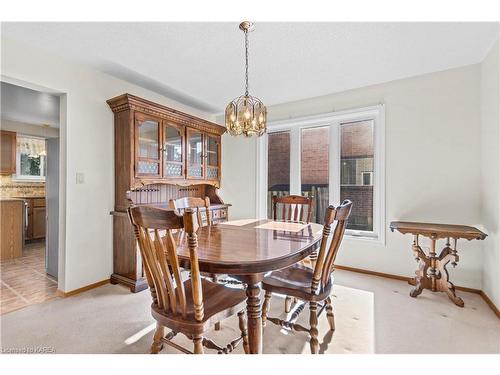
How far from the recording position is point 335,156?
350 centimetres

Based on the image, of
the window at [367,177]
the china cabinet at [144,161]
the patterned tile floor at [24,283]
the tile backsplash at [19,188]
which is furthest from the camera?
the tile backsplash at [19,188]

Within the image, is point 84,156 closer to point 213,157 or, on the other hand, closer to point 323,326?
point 213,157

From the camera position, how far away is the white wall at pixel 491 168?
2189 mm

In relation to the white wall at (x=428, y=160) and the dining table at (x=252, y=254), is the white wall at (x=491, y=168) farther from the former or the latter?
the dining table at (x=252, y=254)

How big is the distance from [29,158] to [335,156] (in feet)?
18.8

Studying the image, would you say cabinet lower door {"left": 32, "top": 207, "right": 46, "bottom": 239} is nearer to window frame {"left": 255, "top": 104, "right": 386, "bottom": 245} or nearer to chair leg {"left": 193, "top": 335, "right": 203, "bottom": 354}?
window frame {"left": 255, "top": 104, "right": 386, "bottom": 245}

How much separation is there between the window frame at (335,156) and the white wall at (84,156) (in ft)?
7.02

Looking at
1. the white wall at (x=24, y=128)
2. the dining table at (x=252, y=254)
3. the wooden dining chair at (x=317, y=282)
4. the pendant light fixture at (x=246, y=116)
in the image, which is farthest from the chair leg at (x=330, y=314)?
the white wall at (x=24, y=128)

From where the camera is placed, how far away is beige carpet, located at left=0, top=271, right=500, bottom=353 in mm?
1704

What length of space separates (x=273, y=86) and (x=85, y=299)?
3177mm

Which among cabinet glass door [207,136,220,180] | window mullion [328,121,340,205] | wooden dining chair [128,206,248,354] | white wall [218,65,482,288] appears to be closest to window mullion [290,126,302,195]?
window mullion [328,121,340,205]
